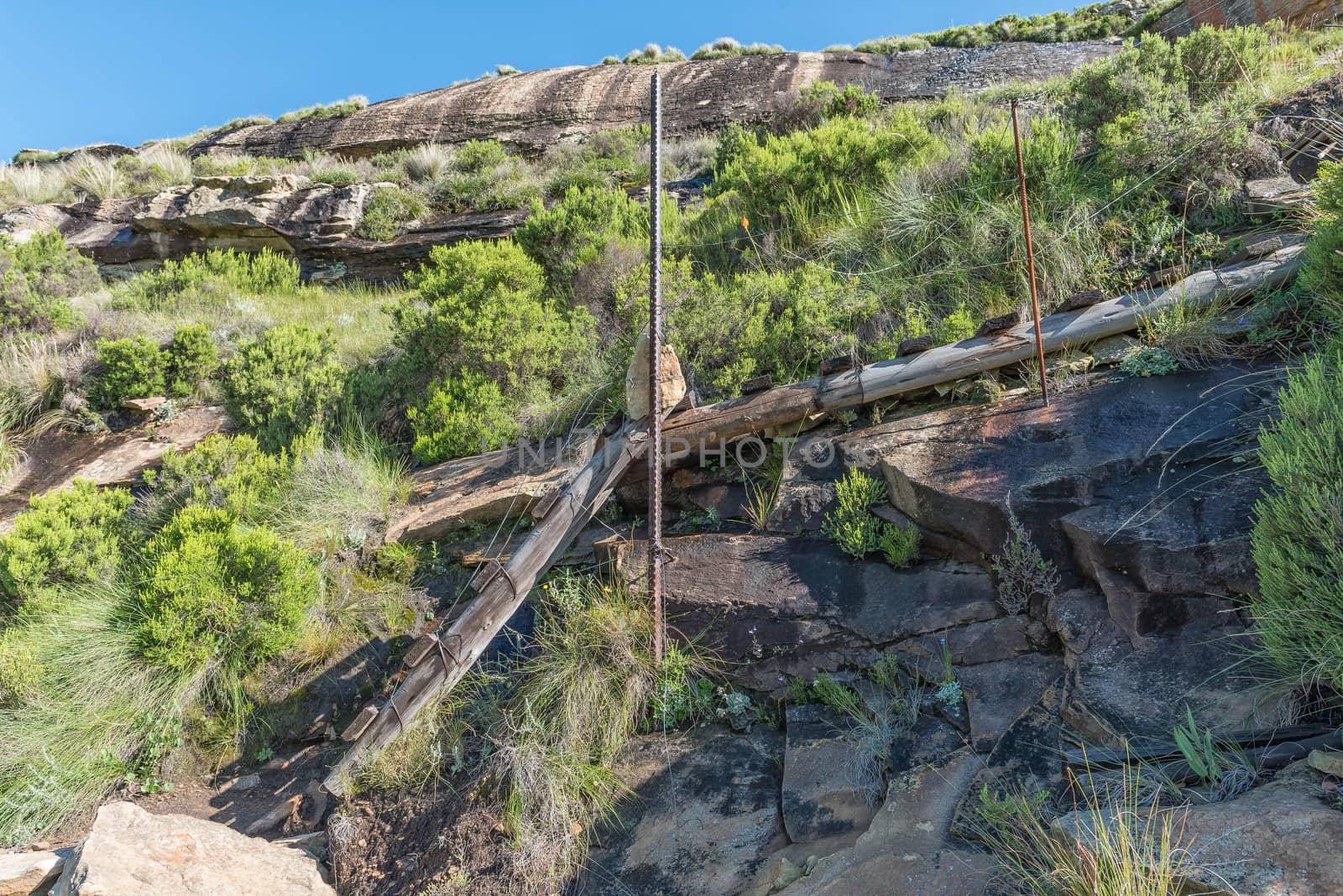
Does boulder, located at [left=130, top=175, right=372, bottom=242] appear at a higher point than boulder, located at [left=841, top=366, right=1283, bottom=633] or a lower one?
higher

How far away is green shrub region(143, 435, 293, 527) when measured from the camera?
25.8ft

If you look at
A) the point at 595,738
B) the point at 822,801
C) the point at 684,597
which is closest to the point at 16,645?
the point at 595,738

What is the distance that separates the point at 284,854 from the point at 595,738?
6.78 ft

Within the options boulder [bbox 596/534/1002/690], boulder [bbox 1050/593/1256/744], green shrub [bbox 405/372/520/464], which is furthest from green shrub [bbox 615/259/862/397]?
boulder [bbox 1050/593/1256/744]

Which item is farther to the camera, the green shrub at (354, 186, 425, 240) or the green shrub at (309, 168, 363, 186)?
the green shrub at (309, 168, 363, 186)

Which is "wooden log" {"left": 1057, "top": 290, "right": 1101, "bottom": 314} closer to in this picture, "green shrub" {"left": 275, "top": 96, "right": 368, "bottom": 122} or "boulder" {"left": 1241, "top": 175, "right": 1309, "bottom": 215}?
"boulder" {"left": 1241, "top": 175, "right": 1309, "bottom": 215}

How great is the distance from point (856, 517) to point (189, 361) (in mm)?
9189

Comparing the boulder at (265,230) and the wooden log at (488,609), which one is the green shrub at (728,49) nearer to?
the boulder at (265,230)

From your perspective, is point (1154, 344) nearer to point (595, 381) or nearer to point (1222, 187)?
point (1222, 187)

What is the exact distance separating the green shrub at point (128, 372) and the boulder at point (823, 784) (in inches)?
373

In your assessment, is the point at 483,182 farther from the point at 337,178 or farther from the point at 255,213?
the point at 255,213

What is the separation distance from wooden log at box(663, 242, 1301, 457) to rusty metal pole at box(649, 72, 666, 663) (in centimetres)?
64

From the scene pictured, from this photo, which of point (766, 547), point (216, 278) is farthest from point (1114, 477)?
point (216, 278)

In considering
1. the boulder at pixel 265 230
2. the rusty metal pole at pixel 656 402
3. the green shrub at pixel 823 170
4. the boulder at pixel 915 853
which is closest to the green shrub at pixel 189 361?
the boulder at pixel 265 230
